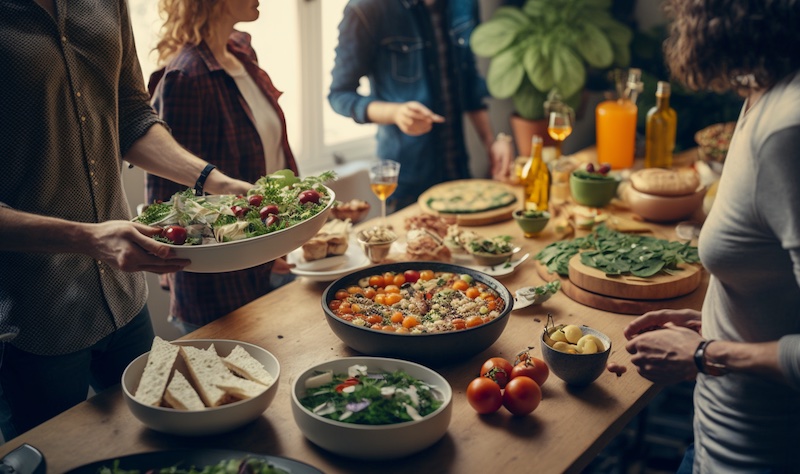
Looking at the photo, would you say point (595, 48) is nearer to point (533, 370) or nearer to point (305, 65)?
point (305, 65)

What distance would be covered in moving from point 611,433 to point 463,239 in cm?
99

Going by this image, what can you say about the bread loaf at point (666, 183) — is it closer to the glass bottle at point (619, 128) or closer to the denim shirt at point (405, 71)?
the glass bottle at point (619, 128)

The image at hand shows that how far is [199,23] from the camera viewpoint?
2344 millimetres

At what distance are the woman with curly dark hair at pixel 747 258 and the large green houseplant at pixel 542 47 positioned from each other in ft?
8.90

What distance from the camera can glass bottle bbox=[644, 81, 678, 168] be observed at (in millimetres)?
3143

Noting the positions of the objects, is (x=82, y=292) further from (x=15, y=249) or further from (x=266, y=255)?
(x=266, y=255)

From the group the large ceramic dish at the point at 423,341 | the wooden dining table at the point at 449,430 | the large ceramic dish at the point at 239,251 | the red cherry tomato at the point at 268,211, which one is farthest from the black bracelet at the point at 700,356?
the red cherry tomato at the point at 268,211

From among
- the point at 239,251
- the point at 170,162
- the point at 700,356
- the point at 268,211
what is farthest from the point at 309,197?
the point at 700,356

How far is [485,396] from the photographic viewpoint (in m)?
1.51

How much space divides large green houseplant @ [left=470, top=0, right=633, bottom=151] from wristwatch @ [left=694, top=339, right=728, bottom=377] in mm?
2863

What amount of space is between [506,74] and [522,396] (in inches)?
118

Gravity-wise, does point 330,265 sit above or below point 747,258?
below

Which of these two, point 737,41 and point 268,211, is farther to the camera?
point 268,211

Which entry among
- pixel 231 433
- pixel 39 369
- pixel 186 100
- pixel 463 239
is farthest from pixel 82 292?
pixel 463 239
